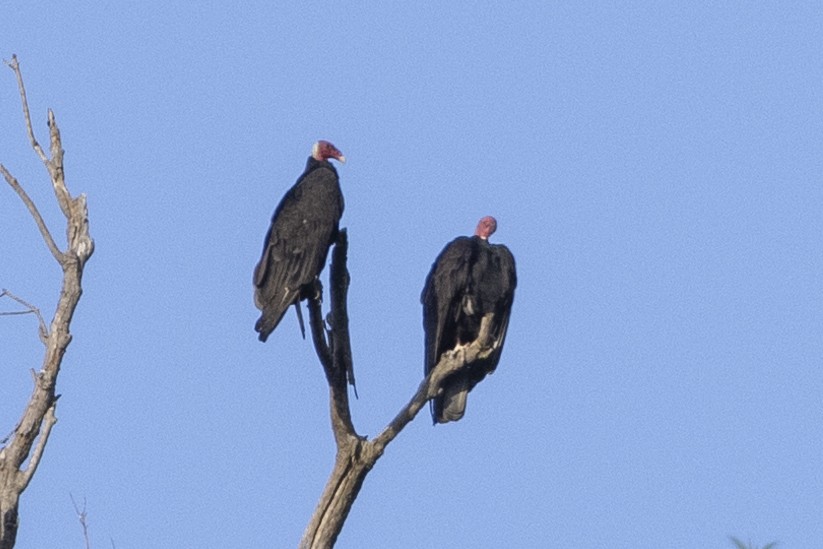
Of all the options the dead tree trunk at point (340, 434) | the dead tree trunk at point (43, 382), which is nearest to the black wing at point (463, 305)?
the dead tree trunk at point (340, 434)

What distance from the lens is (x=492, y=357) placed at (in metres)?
6.61

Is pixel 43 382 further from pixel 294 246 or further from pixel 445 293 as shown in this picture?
pixel 445 293

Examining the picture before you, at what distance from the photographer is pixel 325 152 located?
7117 mm

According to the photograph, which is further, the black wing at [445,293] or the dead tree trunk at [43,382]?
the black wing at [445,293]

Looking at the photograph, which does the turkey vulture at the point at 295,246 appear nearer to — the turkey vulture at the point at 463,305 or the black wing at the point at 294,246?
the black wing at the point at 294,246

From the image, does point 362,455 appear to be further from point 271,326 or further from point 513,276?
point 513,276

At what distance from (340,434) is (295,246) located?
1.02 meters

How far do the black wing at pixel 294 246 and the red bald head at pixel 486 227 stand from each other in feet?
4.09

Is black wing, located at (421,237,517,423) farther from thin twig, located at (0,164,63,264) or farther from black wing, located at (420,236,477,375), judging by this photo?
thin twig, located at (0,164,63,264)

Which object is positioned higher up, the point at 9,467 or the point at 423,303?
the point at 423,303

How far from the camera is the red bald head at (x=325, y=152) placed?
23.2 ft

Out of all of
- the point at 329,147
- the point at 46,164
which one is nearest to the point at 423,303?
the point at 329,147

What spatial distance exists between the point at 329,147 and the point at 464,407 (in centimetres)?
139

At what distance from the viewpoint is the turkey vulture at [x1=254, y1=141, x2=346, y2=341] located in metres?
5.67
